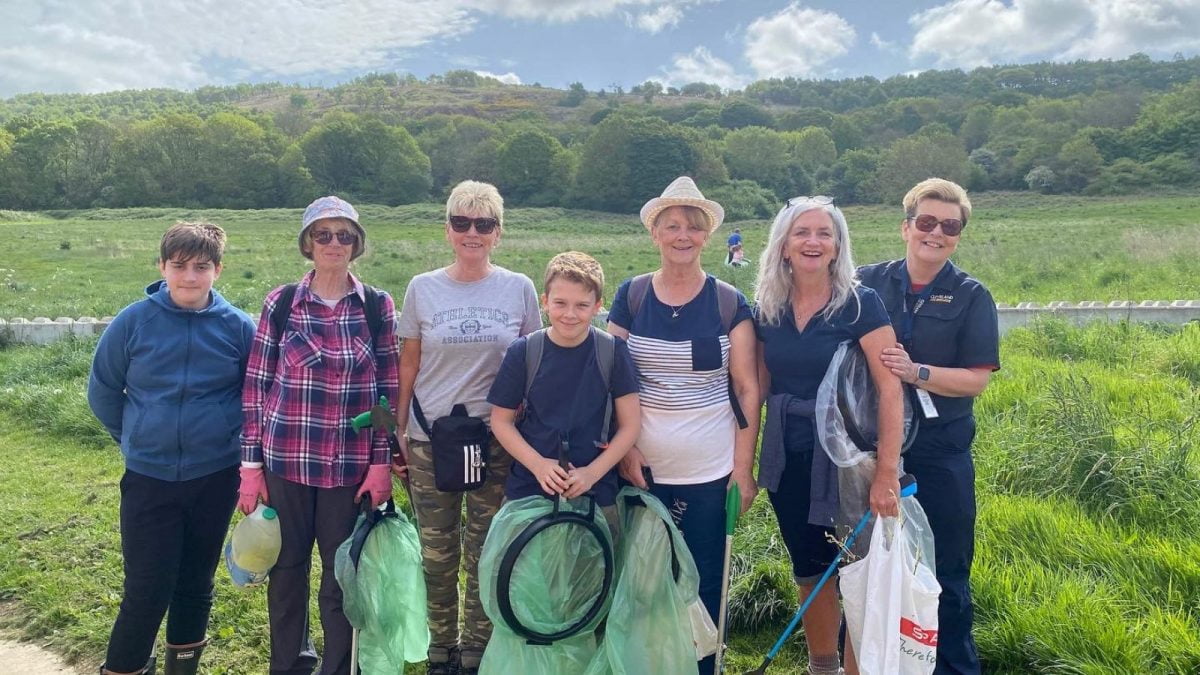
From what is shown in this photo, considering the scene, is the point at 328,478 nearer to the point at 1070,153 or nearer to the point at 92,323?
the point at 92,323

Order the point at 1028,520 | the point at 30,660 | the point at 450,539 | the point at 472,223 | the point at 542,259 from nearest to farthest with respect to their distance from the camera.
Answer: the point at 472,223 → the point at 450,539 → the point at 30,660 → the point at 1028,520 → the point at 542,259

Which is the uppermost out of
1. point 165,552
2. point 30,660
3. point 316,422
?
point 316,422

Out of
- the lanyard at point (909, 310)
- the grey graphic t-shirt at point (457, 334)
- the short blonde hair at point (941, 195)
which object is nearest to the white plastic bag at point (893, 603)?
the lanyard at point (909, 310)

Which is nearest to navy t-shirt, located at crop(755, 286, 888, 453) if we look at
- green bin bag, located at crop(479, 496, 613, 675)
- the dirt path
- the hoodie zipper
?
green bin bag, located at crop(479, 496, 613, 675)

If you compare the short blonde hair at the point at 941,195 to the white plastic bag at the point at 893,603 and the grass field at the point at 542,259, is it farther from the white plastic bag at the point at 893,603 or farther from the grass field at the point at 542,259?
the grass field at the point at 542,259

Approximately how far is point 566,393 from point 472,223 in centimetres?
87

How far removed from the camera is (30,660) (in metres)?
3.70

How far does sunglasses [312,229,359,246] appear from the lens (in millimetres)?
3119

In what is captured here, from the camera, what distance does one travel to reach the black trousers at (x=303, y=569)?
314 centimetres

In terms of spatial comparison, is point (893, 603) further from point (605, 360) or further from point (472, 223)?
point (472, 223)

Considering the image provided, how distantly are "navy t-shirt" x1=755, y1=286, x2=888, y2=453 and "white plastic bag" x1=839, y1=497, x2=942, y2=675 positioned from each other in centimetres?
46

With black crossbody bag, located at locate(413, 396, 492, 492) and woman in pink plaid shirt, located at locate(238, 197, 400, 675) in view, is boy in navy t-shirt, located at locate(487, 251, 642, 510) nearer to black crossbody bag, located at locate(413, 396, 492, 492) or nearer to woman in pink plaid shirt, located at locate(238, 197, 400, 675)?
black crossbody bag, located at locate(413, 396, 492, 492)

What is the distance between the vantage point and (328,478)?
310cm

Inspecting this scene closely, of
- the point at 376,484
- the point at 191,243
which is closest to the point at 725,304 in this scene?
the point at 376,484
